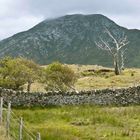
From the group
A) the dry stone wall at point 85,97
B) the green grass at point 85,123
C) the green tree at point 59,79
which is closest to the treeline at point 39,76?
the green tree at point 59,79

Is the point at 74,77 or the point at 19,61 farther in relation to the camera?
the point at 19,61

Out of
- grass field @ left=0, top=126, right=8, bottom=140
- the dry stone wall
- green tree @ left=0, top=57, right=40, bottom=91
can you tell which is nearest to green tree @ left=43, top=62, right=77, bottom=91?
green tree @ left=0, top=57, right=40, bottom=91

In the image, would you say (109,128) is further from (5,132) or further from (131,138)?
(5,132)

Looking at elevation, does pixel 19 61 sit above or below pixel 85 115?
above

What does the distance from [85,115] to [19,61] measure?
41.2 metres

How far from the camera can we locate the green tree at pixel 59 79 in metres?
71.9

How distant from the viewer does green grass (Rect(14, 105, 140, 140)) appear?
30.7 meters

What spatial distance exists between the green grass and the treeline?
2442 centimetres

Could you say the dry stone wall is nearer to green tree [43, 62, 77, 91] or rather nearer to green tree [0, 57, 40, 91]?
green tree [43, 62, 77, 91]

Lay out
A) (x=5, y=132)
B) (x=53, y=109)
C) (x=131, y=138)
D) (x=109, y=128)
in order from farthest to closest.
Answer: (x=53, y=109)
(x=109, y=128)
(x=131, y=138)
(x=5, y=132)

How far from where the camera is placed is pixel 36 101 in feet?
160

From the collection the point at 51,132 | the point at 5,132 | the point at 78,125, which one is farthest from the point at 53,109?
the point at 5,132

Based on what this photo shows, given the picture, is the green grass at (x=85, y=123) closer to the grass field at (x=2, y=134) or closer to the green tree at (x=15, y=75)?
the grass field at (x=2, y=134)

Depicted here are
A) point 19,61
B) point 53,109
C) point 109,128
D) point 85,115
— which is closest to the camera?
point 109,128
